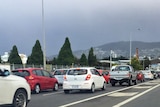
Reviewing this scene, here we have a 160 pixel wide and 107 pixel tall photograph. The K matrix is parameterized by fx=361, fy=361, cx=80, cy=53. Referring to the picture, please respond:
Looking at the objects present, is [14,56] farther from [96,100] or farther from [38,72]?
[96,100]

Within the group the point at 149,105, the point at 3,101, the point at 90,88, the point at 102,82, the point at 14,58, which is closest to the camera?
the point at 3,101

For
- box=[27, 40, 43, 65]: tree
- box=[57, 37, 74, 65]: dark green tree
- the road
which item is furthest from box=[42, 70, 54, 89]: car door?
box=[57, 37, 74, 65]: dark green tree

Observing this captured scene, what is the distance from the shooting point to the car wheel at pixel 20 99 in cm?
1180

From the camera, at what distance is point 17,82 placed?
11750 millimetres

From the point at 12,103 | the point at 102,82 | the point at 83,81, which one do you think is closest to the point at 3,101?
the point at 12,103

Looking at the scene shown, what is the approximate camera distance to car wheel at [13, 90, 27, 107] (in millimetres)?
Answer: 11798

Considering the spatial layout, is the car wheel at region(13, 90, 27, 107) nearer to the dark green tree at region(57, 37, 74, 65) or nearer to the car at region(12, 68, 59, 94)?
the car at region(12, 68, 59, 94)

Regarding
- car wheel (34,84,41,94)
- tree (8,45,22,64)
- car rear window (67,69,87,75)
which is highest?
tree (8,45,22,64)

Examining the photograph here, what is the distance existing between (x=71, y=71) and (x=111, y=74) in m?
9.73

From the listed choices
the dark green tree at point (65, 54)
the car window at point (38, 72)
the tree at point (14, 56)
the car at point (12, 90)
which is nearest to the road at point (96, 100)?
the car at point (12, 90)

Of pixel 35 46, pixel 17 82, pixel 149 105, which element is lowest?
pixel 149 105

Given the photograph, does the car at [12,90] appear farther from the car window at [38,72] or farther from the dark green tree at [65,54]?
the dark green tree at [65,54]

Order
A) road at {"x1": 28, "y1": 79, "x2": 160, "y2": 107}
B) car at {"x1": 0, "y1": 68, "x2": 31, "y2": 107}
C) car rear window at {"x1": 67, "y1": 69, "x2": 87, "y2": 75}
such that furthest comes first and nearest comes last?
car rear window at {"x1": 67, "y1": 69, "x2": 87, "y2": 75} → road at {"x1": 28, "y1": 79, "x2": 160, "y2": 107} → car at {"x1": 0, "y1": 68, "x2": 31, "y2": 107}

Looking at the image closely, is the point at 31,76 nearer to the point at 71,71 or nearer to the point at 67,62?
the point at 71,71
